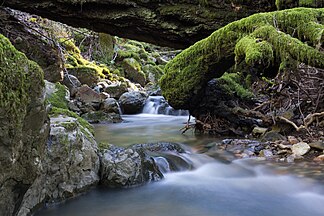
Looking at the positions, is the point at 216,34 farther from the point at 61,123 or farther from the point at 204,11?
the point at 61,123

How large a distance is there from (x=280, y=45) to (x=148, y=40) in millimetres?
3834

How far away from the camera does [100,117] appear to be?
11.2 meters

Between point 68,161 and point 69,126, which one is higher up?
point 69,126

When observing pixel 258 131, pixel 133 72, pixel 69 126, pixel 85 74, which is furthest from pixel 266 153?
pixel 133 72

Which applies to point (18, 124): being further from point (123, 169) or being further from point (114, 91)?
point (114, 91)

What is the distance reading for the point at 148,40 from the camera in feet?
24.7

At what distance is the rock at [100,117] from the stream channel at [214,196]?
6360 mm

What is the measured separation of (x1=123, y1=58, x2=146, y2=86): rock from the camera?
21.6 m

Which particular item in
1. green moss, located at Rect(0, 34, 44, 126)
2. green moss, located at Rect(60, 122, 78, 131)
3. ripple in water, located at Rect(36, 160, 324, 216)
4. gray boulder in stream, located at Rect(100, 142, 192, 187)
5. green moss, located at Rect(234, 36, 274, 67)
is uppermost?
green moss, located at Rect(234, 36, 274, 67)

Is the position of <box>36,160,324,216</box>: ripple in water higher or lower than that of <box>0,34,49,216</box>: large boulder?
lower

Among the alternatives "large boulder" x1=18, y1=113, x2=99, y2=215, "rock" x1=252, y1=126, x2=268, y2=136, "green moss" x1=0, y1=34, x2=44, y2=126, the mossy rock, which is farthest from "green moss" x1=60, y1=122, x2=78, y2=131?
the mossy rock

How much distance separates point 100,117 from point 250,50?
25.3 ft

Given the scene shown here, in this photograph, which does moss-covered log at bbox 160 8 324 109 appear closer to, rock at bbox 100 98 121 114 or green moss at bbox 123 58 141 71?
rock at bbox 100 98 121 114

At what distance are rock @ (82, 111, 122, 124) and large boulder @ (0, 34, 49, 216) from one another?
8.34 meters
